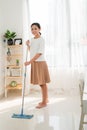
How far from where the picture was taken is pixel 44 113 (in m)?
3.76

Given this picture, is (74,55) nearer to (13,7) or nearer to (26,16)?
(26,16)

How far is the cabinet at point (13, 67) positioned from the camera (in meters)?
5.16

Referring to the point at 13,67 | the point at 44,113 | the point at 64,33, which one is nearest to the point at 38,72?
the point at 44,113

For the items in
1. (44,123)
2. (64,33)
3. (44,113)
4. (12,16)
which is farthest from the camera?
(12,16)

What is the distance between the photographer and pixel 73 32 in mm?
5090

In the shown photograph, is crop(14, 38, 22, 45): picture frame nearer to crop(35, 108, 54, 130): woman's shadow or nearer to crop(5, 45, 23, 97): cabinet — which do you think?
crop(5, 45, 23, 97): cabinet

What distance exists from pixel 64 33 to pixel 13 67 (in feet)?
4.40

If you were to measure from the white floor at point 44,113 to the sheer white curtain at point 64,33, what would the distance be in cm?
63

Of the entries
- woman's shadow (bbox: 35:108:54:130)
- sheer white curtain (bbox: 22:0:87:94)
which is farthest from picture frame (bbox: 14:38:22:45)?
woman's shadow (bbox: 35:108:54:130)

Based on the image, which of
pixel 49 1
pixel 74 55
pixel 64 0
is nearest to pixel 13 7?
pixel 49 1

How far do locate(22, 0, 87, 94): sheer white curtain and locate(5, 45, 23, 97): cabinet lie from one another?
2.12 feet

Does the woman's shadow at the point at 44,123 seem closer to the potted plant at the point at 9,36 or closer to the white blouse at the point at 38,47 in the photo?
the white blouse at the point at 38,47

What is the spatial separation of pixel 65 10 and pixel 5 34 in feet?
4.57

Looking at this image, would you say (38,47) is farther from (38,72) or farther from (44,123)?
(44,123)
